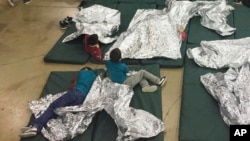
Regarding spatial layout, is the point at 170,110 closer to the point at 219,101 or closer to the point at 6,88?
the point at 219,101

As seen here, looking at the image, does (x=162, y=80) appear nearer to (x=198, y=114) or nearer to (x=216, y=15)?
(x=198, y=114)

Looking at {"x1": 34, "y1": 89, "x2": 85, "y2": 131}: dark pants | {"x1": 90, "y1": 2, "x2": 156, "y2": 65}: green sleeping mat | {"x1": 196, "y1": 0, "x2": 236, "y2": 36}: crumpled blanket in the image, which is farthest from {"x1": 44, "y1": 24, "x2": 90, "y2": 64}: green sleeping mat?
{"x1": 196, "y1": 0, "x2": 236, "y2": 36}: crumpled blanket

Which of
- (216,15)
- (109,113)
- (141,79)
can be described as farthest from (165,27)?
(109,113)

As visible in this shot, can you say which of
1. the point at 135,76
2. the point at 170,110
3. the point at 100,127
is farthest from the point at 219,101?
the point at 100,127

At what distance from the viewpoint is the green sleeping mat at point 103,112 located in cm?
308

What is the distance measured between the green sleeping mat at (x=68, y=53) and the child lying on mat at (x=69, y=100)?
2.09 ft

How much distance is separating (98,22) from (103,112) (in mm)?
1693

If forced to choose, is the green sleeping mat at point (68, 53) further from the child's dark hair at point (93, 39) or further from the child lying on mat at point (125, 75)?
the child lying on mat at point (125, 75)

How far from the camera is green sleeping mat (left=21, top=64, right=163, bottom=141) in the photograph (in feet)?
10.1

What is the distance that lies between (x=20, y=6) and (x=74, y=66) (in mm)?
2213

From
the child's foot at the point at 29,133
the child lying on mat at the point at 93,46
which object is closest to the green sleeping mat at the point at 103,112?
the child's foot at the point at 29,133

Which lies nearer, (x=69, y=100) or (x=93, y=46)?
(x=69, y=100)

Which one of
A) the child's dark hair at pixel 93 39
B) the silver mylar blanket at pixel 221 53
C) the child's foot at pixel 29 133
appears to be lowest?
the child's foot at pixel 29 133

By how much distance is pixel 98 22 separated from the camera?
15.2ft
